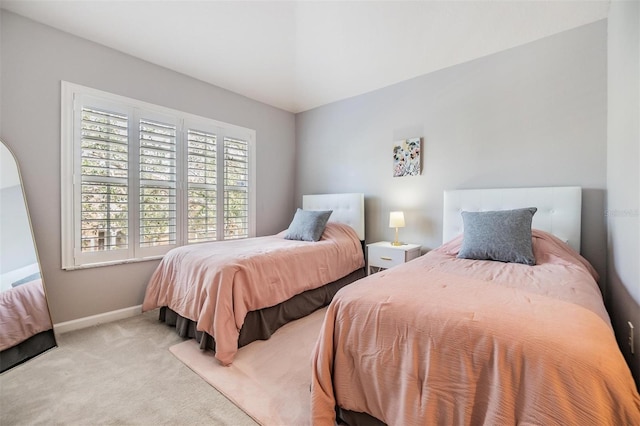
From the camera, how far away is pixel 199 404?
1549 mm

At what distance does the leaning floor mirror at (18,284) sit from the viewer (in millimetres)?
1909

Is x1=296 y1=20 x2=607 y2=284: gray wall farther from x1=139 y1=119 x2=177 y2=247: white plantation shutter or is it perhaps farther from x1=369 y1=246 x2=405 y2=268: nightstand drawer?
x1=139 y1=119 x2=177 y2=247: white plantation shutter

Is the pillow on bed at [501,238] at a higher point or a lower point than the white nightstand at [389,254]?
higher

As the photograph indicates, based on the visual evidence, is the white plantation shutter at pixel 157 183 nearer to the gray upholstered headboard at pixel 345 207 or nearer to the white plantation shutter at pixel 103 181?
the white plantation shutter at pixel 103 181

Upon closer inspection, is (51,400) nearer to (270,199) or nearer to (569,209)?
(270,199)

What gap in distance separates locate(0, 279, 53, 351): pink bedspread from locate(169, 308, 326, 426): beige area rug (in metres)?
1.04

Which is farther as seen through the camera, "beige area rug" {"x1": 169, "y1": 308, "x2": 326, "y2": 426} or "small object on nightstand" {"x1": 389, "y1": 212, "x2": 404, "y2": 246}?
"small object on nightstand" {"x1": 389, "y1": 212, "x2": 404, "y2": 246}

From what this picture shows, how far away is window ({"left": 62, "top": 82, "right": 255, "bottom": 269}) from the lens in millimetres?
2484

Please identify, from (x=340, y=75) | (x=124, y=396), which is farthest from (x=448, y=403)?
(x=340, y=75)

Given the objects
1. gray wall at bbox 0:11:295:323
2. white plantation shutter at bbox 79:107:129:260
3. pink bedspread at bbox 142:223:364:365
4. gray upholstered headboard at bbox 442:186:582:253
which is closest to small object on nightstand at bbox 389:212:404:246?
gray upholstered headboard at bbox 442:186:582:253

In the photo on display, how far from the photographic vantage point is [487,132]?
2.76m

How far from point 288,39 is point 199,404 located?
3.26 metres

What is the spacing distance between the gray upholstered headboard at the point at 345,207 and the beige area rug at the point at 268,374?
154 cm

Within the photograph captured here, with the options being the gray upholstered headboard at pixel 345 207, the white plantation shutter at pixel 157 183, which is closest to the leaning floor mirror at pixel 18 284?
the white plantation shutter at pixel 157 183
